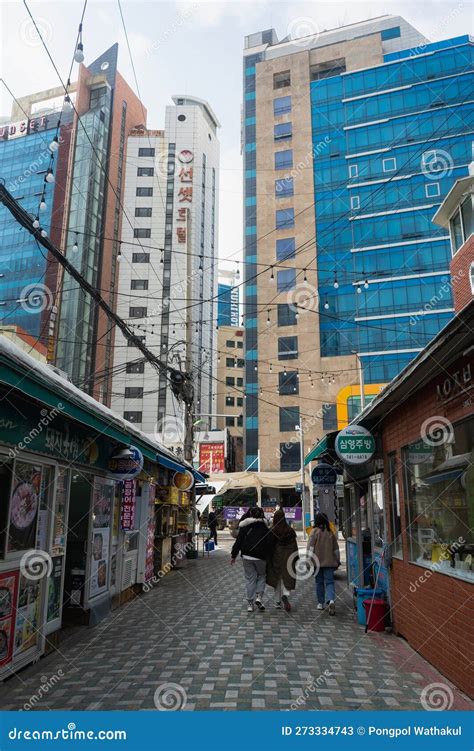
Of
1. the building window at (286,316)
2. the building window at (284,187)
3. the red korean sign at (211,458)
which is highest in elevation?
the building window at (284,187)

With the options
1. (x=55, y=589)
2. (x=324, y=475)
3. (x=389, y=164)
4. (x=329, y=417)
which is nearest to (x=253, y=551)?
(x=55, y=589)

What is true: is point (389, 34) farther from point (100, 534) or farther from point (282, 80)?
point (100, 534)

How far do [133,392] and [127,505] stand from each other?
4692cm

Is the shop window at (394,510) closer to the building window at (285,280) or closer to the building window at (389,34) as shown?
the building window at (285,280)

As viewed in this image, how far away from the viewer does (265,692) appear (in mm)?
4949

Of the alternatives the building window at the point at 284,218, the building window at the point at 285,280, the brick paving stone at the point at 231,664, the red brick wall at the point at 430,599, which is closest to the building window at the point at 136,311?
the building window at the point at 285,280

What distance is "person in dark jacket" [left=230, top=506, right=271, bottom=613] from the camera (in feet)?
29.3

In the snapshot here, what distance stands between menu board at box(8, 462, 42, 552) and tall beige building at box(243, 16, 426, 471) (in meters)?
39.1

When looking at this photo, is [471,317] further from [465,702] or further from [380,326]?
[380,326]

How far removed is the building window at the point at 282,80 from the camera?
56.0 m

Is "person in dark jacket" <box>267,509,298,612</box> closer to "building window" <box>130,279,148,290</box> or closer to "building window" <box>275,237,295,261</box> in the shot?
"building window" <box>275,237,295,261</box>

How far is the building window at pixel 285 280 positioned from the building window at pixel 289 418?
11.7m

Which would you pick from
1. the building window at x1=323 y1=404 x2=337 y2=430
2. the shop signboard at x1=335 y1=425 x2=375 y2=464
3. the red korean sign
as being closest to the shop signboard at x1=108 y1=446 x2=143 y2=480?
the shop signboard at x1=335 y1=425 x2=375 y2=464

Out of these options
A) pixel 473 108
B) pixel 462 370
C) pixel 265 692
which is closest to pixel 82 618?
pixel 265 692
